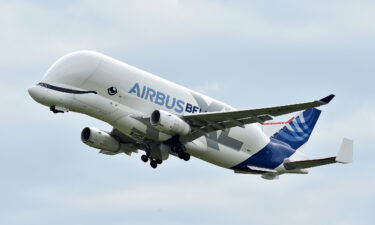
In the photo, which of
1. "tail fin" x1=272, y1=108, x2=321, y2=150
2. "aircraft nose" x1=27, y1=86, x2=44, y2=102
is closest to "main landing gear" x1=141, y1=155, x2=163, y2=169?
"aircraft nose" x1=27, y1=86, x2=44, y2=102

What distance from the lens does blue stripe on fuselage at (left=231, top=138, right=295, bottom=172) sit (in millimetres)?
68125

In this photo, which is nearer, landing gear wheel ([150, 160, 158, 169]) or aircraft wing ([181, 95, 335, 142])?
aircraft wing ([181, 95, 335, 142])

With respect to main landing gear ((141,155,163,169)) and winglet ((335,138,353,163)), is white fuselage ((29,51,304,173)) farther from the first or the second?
winglet ((335,138,353,163))

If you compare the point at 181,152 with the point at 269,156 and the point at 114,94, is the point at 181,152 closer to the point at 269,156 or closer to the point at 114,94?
the point at 114,94

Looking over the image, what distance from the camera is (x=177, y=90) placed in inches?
2544

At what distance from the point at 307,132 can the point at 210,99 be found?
31.4 feet

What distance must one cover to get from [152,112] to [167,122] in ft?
3.85

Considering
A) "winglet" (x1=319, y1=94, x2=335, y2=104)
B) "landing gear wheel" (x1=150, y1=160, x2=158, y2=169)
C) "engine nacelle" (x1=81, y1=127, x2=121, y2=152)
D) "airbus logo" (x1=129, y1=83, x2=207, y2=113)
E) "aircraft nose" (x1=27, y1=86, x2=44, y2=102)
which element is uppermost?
"aircraft nose" (x1=27, y1=86, x2=44, y2=102)

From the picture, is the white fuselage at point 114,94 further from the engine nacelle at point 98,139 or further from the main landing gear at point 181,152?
the engine nacelle at point 98,139

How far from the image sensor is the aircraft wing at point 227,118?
196 feet

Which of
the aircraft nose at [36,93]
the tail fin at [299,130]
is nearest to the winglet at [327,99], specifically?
the tail fin at [299,130]

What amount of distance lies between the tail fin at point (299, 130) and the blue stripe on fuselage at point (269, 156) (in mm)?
922

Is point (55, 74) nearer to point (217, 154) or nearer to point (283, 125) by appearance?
point (217, 154)

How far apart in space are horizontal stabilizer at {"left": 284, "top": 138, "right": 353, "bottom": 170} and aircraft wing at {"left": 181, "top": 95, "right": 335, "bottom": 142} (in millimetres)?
6086
